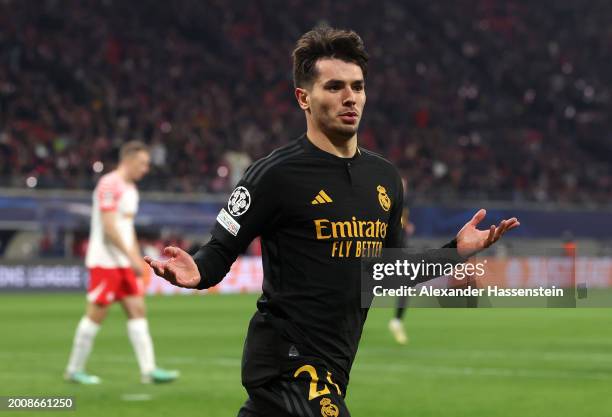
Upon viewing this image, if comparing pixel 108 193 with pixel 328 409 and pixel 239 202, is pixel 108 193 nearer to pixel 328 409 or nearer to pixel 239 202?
pixel 239 202

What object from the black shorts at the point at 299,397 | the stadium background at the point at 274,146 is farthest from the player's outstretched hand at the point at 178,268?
the stadium background at the point at 274,146

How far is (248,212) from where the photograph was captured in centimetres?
488

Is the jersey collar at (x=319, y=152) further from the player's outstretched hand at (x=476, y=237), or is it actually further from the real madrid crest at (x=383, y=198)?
the player's outstretched hand at (x=476, y=237)

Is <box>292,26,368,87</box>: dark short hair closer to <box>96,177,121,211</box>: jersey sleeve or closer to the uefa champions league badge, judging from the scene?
the uefa champions league badge

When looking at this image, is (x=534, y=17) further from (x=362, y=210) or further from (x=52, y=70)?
(x=362, y=210)

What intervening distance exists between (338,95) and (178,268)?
95 cm

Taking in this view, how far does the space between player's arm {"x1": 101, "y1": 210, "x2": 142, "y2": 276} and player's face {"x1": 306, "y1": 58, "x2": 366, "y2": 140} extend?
6998mm

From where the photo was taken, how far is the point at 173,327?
67.3 feet

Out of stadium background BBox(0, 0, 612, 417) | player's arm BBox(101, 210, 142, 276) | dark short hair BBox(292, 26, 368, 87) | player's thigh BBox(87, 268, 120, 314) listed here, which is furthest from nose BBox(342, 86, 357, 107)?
player's thigh BBox(87, 268, 120, 314)

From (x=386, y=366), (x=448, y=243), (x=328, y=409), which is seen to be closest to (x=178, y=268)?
(x=328, y=409)

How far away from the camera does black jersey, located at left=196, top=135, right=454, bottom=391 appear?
15.9ft

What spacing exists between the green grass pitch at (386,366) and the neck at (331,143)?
16.9 feet

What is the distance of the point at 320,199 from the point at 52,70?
3369cm

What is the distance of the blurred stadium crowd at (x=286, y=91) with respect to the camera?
35.4 meters
